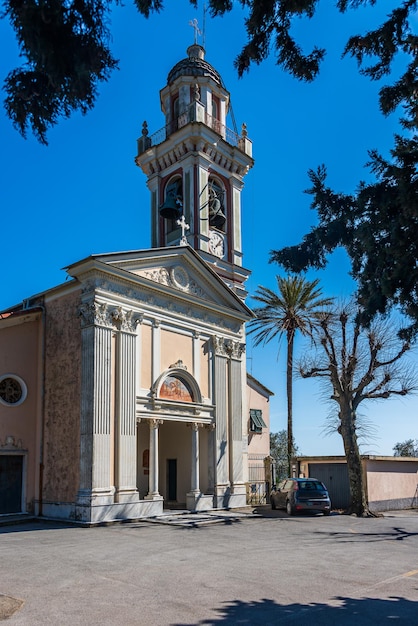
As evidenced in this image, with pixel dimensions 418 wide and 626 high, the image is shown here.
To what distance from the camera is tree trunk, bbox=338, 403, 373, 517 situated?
76.6ft

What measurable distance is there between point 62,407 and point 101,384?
1.86 m

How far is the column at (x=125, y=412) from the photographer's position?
19.6 metres

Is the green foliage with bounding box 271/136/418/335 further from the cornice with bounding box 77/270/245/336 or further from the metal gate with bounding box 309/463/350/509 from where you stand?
the metal gate with bounding box 309/463/350/509

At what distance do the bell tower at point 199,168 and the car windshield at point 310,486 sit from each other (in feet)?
33.7

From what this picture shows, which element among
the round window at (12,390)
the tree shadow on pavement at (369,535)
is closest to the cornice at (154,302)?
the round window at (12,390)

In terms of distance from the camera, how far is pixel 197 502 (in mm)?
22703

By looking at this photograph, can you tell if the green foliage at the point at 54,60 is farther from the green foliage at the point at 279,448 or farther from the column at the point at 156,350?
the green foliage at the point at 279,448

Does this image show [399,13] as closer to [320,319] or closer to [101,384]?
[101,384]

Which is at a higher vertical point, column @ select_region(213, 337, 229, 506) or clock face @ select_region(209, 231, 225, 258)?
clock face @ select_region(209, 231, 225, 258)

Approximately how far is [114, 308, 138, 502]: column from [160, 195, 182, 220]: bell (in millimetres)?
8192

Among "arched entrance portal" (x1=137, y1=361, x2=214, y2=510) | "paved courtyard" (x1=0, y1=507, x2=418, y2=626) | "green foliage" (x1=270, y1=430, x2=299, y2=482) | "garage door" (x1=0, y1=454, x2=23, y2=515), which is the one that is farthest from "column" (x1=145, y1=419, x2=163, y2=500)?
"green foliage" (x1=270, y1=430, x2=299, y2=482)

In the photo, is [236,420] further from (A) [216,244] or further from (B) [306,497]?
(A) [216,244]

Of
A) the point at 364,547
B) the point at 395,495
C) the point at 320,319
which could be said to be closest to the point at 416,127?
the point at 364,547

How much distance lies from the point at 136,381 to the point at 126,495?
12.7 feet
